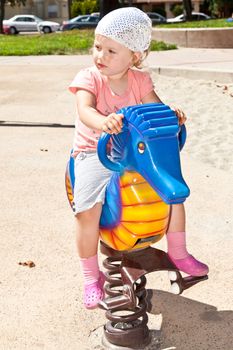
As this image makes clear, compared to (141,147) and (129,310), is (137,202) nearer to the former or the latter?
(141,147)

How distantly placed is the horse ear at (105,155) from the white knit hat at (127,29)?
426mm

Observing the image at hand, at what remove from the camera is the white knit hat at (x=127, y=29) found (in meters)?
2.50

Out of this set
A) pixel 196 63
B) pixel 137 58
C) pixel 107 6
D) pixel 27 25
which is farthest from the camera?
pixel 27 25

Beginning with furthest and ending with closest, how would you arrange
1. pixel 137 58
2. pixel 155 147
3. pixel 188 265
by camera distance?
pixel 188 265, pixel 137 58, pixel 155 147

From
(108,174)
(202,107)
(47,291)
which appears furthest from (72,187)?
(202,107)

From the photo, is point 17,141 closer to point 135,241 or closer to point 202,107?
point 202,107

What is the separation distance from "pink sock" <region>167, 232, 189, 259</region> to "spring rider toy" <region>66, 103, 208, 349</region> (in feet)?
0.14

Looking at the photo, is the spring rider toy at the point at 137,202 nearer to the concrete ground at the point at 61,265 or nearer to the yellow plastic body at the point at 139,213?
the yellow plastic body at the point at 139,213

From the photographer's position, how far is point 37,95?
33.6 ft

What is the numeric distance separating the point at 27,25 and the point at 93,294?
4880cm

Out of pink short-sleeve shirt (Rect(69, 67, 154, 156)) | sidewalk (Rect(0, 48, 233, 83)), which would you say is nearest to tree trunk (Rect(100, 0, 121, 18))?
sidewalk (Rect(0, 48, 233, 83))

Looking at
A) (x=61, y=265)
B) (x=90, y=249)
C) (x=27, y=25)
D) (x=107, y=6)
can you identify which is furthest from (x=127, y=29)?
(x=27, y=25)

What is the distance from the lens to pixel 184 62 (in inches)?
543

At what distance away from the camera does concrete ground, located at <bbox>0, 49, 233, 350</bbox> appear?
2943 millimetres
